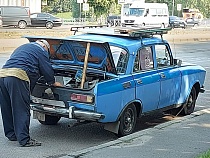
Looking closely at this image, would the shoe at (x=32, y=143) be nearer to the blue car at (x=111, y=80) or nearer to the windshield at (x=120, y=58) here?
the blue car at (x=111, y=80)

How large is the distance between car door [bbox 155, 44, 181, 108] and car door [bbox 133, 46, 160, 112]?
19 centimetres

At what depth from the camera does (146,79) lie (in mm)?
8133

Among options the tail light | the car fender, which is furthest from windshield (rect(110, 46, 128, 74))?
the tail light

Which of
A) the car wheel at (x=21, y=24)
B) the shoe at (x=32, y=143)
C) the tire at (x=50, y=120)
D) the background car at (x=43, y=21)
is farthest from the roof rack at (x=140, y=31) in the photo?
the background car at (x=43, y=21)

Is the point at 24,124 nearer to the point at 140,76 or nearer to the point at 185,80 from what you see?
the point at 140,76

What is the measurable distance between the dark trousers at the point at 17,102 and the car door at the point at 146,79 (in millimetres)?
1891

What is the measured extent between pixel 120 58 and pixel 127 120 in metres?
1.04

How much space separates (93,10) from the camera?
71562mm

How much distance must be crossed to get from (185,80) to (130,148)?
3.06 m

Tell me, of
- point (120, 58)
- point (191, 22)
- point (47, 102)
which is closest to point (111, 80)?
point (120, 58)

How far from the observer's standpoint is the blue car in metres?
7.27

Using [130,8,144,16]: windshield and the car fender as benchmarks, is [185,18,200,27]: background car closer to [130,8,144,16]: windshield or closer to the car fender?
[130,8,144,16]: windshield

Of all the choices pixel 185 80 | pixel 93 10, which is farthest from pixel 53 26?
pixel 185 80

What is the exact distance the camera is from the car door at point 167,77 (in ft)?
28.4
